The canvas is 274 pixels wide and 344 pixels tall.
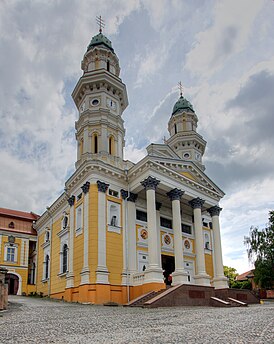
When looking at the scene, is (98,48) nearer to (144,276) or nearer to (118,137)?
(118,137)

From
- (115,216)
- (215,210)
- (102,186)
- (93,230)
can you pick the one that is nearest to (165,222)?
(215,210)

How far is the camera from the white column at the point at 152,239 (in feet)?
70.7

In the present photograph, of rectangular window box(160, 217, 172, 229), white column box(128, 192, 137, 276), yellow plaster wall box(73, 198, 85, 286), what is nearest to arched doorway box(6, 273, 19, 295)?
yellow plaster wall box(73, 198, 85, 286)

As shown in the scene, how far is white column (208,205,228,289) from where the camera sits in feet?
88.2

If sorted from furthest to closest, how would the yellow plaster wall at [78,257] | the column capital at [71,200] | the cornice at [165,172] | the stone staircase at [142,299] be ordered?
1. the column capital at [71,200]
2. the cornice at [165,172]
3. the yellow plaster wall at [78,257]
4. the stone staircase at [142,299]

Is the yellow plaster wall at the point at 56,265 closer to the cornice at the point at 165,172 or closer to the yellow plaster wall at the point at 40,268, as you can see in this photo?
the yellow plaster wall at the point at 40,268

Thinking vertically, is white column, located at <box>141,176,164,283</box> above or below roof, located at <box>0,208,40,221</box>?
below

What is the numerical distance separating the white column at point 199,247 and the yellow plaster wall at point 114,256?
232 inches

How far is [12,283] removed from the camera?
34594 millimetres

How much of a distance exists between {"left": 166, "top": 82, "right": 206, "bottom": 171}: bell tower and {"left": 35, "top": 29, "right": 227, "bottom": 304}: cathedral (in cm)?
979

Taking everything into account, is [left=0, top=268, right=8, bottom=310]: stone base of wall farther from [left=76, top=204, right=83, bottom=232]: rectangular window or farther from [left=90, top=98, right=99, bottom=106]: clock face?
[left=90, top=98, right=99, bottom=106]: clock face

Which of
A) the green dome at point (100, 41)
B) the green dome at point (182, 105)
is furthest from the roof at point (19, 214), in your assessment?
the green dome at point (182, 105)

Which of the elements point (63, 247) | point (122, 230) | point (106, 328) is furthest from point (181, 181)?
point (106, 328)

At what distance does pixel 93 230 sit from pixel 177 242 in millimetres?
5968
